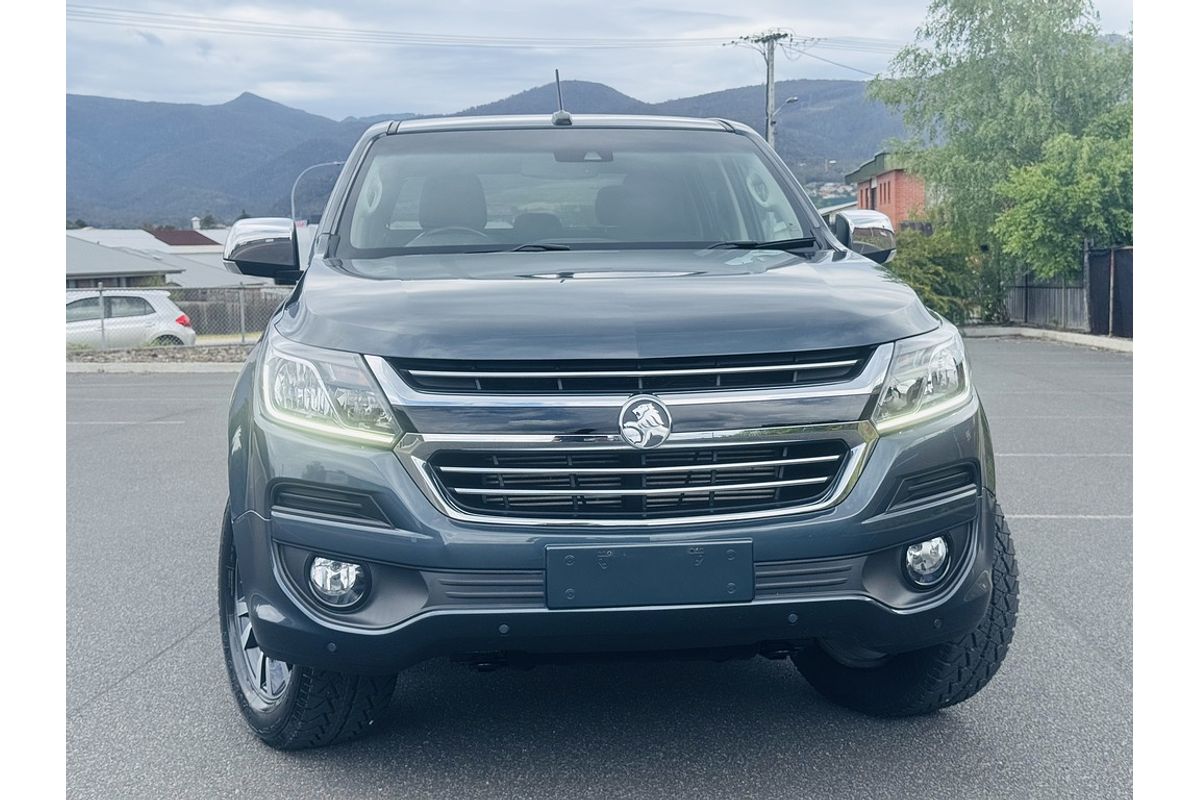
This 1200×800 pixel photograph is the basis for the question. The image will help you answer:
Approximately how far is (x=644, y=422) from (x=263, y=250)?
2.23m

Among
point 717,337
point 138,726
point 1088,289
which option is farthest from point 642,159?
point 1088,289

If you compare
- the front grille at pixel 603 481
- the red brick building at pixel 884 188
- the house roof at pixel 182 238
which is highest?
the house roof at pixel 182 238

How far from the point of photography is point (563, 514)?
10.2 feet

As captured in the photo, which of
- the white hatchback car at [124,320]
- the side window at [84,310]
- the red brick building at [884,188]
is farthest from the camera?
the red brick building at [884,188]

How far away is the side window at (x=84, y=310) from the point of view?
1043 inches

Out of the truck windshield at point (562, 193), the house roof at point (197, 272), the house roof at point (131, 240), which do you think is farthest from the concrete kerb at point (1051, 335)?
the house roof at point (131, 240)

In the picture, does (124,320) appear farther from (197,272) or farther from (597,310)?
(197,272)

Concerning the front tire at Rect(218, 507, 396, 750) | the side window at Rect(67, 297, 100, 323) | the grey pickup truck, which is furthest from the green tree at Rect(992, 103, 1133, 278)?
the front tire at Rect(218, 507, 396, 750)

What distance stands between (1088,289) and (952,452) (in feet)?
86.3

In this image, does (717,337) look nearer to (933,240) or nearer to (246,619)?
(246,619)

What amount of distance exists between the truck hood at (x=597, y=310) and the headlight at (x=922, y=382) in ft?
0.18

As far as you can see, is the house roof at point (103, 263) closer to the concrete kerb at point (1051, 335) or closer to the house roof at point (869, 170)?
the house roof at point (869, 170)

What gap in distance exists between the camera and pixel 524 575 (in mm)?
3061
